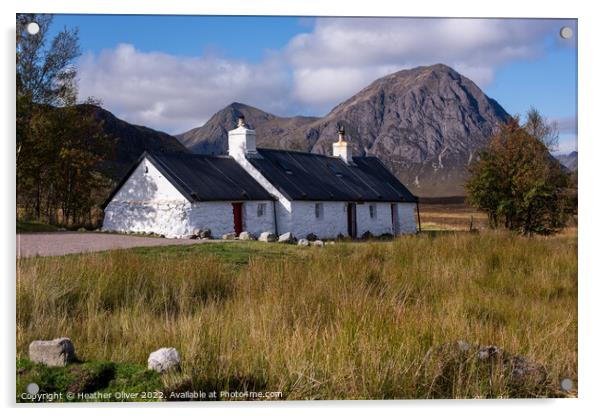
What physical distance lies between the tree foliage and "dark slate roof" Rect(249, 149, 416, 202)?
22.6 feet

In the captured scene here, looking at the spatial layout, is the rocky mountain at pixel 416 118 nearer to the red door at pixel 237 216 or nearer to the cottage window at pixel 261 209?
the red door at pixel 237 216

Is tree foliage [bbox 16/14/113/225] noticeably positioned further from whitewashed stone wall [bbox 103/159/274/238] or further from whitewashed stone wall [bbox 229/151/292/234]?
whitewashed stone wall [bbox 229/151/292/234]

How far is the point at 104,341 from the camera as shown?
7102 millimetres

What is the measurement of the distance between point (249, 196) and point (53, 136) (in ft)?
23.8

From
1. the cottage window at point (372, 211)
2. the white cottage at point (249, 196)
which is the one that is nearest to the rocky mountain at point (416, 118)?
the white cottage at point (249, 196)

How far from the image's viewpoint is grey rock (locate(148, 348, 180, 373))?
20.9 ft

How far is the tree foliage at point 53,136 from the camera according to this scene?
9422 mm

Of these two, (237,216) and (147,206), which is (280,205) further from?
(147,206)

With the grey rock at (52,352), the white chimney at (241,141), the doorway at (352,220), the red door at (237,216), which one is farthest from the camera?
the doorway at (352,220)

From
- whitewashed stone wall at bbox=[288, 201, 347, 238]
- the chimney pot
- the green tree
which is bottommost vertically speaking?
whitewashed stone wall at bbox=[288, 201, 347, 238]

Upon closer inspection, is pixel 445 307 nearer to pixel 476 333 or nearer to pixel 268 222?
pixel 476 333

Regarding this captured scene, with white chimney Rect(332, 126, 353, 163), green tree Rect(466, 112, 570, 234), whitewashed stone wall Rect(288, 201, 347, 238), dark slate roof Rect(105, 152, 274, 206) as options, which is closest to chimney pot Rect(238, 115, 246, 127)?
dark slate roof Rect(105, 152, 274, 206)

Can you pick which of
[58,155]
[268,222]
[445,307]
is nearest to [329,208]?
[268,222]

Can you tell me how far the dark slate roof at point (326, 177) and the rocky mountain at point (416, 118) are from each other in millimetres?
1527
